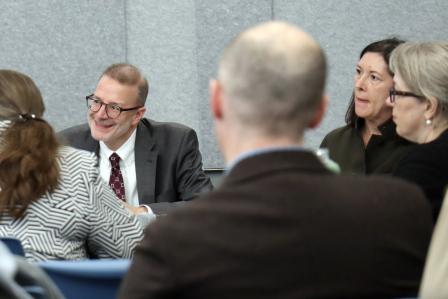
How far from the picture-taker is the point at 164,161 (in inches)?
166

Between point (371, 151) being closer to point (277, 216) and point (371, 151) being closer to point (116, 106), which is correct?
point (116, 106)

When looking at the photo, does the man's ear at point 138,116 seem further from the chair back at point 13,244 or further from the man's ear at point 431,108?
the chair back at point 13,244

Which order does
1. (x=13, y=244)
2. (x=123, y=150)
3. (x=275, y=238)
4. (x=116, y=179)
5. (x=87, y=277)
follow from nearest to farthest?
(x=275, y=238) < (x=87, y=277) < (x=13, y=244) < (x=116, y=179) < (x=123, y=150)

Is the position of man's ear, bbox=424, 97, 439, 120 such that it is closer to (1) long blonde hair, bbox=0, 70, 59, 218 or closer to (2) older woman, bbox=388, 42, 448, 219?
(2) older woman, bbox=388, 42, 448, 219

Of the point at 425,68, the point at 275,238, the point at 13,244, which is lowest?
the point at 13,244

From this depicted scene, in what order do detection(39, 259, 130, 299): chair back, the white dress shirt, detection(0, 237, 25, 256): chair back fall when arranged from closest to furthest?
detection(39, 259, 130, 299): chair back < detection(0, 237, 25, 256): chair back < the white dress shirt

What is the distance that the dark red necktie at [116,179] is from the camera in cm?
406

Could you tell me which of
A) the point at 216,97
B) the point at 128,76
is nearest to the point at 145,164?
the point at 128,76

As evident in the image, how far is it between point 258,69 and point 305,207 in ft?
0.83

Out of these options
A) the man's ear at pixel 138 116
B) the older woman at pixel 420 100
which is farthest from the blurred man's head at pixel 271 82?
the man's ear at pixel 138 116

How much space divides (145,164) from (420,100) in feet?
4.36

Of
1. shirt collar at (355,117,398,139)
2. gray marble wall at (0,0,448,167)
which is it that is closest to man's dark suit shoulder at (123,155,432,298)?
shirt collar at (355,117,398,139)

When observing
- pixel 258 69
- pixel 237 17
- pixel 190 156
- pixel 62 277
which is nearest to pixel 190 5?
pixel 237 17

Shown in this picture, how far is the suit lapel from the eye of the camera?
4.09m
